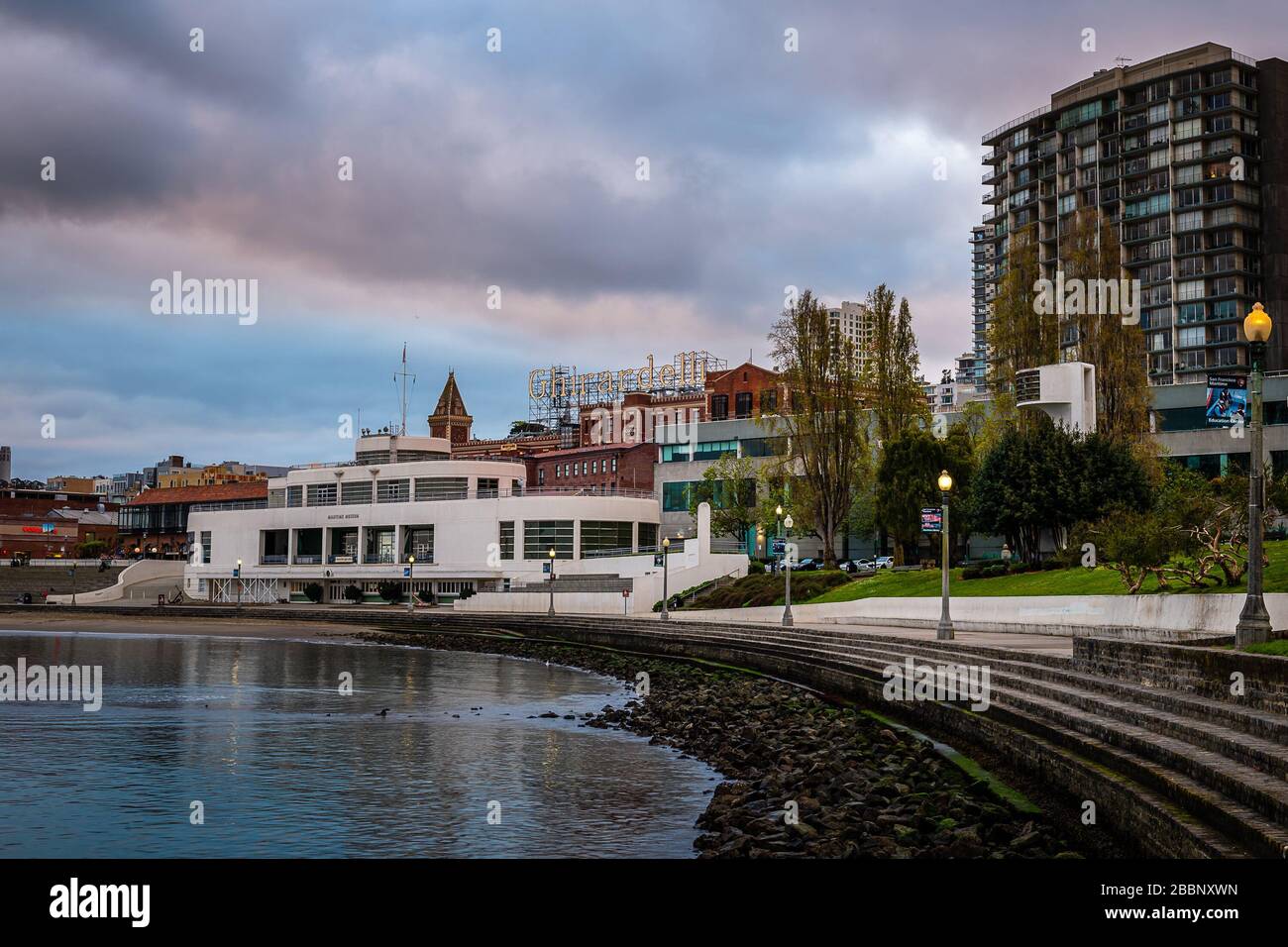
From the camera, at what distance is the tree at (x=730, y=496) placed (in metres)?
95.9

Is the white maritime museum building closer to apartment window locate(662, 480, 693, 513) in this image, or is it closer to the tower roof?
apartment window locate(662, 480, 693, 513)

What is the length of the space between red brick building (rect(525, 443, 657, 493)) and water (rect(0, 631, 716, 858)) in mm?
79737

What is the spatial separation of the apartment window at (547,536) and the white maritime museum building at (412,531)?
0.08m

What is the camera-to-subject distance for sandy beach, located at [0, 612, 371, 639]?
75500 millimetres

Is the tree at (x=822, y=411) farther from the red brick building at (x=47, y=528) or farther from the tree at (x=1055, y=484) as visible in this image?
the red brick building at (x=47, y=528)

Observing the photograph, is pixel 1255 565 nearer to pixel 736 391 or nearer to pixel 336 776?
pixel 336 776

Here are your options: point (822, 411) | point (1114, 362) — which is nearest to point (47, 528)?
point (822, 411)

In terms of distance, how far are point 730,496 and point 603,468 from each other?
2846 centimetres

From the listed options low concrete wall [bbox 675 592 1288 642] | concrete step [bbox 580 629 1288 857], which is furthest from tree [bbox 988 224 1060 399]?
concrete step [bbox 580 629 1288 857]

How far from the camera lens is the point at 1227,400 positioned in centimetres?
2125

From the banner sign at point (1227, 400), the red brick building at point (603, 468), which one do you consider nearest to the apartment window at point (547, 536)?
the red brick building at point (603, 468)
